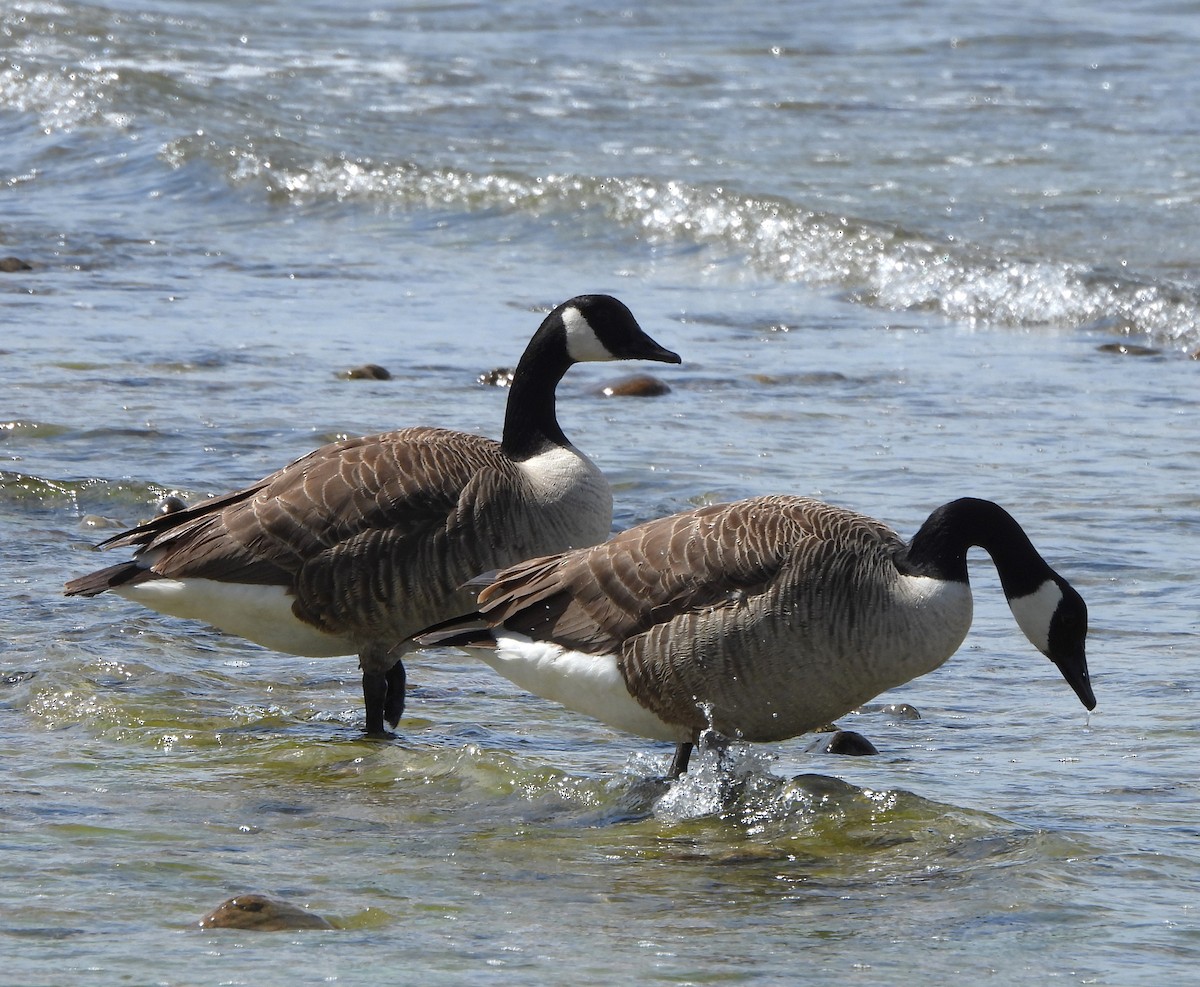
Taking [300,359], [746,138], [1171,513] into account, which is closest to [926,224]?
[746,138]

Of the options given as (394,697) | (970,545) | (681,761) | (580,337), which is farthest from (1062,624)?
(580,337)

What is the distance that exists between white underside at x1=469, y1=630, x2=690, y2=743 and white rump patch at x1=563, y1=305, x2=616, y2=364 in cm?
167

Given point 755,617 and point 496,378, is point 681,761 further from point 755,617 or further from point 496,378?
point 496,378

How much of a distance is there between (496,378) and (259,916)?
6810mm

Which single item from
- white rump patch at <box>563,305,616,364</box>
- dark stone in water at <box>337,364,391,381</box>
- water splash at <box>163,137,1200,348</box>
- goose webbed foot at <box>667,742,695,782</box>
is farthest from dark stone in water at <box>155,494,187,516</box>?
water splash at <box>163,137,1200,348</box>

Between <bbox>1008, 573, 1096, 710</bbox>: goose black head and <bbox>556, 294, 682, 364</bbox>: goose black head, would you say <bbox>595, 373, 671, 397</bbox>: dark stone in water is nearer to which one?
<bbox>556, 294, 682, 364</bbox>: goose black head

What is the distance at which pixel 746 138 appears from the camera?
2056 centimetres

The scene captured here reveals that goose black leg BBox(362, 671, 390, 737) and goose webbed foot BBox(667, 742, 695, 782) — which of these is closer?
goose webbed foot BBox(667, 742, 695, 782)

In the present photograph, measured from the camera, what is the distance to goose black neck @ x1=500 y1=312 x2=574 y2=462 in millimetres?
6992

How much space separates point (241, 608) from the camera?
6426mm

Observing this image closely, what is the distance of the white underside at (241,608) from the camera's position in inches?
252

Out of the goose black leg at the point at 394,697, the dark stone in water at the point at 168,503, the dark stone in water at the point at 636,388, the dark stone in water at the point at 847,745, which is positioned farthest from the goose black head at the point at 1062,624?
the dark stone in water at the point at 636,388

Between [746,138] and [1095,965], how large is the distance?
55.5ft

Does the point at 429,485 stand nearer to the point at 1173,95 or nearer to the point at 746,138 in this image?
the point at 746,138
